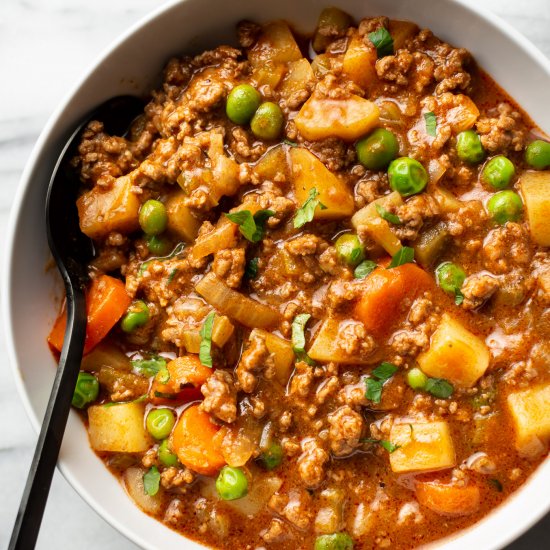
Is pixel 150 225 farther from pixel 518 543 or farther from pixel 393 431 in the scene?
pixel 518 543

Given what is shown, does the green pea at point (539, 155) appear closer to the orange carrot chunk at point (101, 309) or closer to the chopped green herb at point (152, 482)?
the orange carrot chunk at point (101, 309)

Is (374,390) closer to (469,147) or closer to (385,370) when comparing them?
(385,370)

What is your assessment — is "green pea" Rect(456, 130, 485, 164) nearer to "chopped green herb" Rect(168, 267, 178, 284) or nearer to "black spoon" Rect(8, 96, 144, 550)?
"chopped green herb" Rect(168, 267, 178, 284)

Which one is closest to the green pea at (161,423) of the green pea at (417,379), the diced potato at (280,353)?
the diced potato at (280,353)

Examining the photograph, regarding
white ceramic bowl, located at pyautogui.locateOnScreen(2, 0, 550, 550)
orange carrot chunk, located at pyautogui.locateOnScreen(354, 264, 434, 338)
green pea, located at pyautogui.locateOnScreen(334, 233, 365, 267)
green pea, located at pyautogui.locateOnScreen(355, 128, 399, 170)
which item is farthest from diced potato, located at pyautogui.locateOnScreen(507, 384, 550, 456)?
green pea, located at pyautogui.locateOnScreen(355, 128, 399, 170)

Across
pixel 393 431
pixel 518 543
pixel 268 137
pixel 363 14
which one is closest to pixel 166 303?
pixel 268 137
